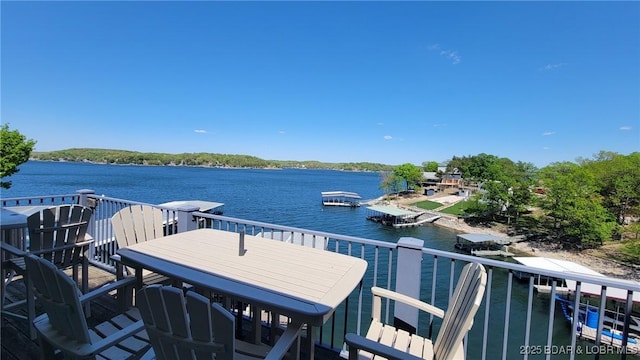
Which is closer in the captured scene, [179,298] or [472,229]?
[179,298]

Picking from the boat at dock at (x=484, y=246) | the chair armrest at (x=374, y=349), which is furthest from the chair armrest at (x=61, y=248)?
the boat at dock at (x=484, y=246)

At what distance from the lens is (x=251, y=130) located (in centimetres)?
4416

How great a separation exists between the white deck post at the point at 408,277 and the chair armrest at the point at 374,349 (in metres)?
0.93

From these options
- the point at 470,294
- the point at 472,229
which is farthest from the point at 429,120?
the point at 470,294

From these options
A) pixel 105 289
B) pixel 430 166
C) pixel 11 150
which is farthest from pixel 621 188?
pixel 430 166

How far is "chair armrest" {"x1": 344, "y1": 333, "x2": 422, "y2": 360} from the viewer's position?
1.32 m

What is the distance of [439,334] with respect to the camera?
1793mm

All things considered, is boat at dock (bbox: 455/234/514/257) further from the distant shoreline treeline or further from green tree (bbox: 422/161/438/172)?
the distant shoreline treeline

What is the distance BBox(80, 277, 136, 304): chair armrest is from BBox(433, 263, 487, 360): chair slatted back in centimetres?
213

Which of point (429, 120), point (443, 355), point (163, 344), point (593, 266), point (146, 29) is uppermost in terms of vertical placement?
point (429, 120)

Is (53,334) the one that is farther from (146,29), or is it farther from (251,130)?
(251,130)

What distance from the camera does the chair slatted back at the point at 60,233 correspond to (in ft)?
8.07

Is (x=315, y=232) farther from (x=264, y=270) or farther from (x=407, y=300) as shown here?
(x=407, y=300)

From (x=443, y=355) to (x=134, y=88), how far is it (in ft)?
98.3
